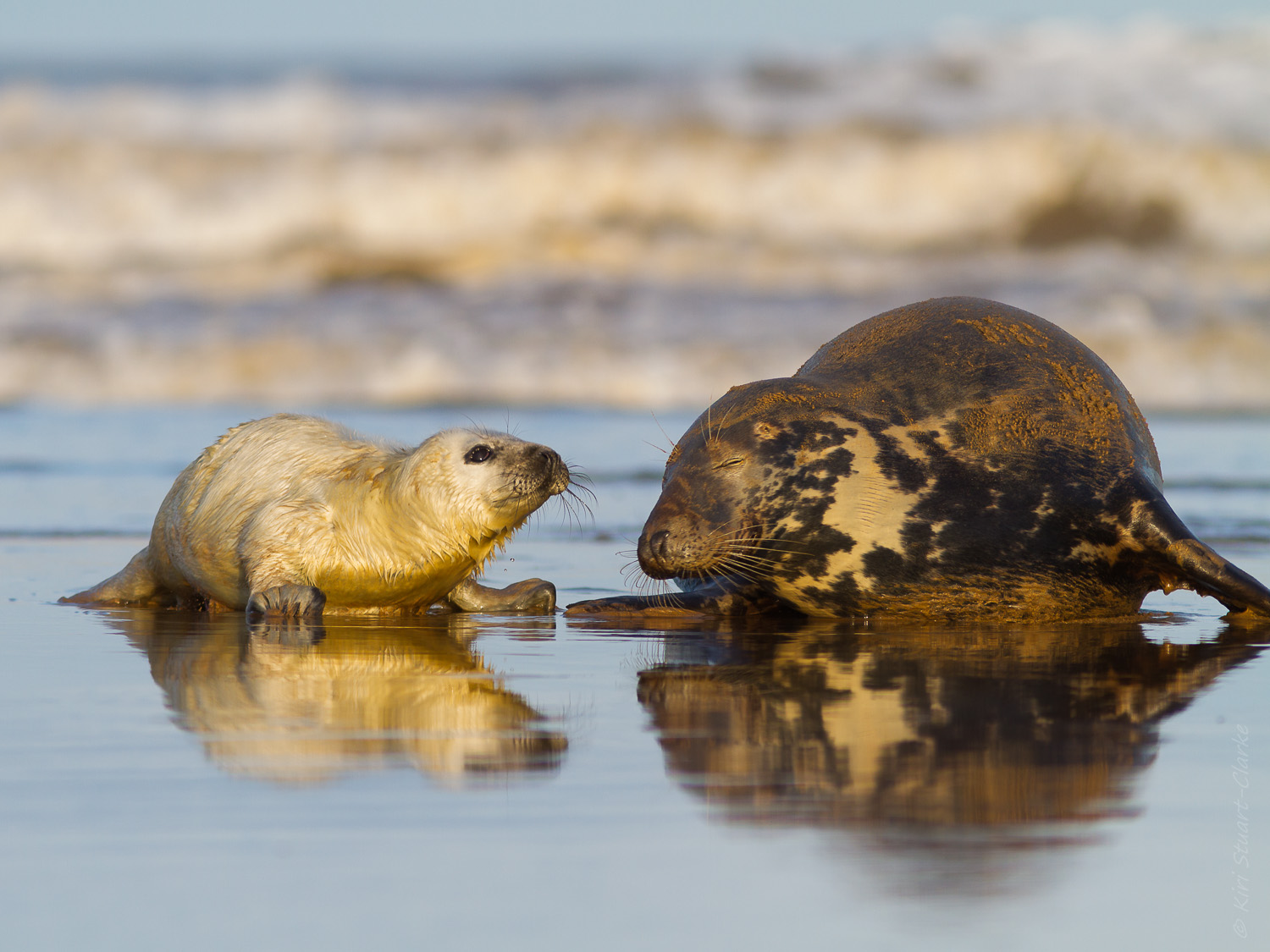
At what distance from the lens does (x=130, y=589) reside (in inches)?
249

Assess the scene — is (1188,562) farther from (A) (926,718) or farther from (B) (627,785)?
(B) (627,785)

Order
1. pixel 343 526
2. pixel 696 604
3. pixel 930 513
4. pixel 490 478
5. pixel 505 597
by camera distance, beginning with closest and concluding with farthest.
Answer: pixel 930 513, pixel 490 478, pixel 343 526, pixel 696 604, pixel 505 597

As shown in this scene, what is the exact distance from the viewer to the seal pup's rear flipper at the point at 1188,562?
5.37 metres

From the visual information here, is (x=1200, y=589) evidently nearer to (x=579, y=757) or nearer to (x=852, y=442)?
(x=852, y=442)

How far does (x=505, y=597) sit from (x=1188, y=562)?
2.52 metres

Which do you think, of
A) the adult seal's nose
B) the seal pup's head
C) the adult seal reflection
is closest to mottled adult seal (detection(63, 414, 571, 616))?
the seal pup's head

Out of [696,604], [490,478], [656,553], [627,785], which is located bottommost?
[627,785]

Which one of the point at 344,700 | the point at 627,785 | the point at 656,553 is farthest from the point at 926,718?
the point at 656,553

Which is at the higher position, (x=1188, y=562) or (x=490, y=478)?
(x=490, y=478)

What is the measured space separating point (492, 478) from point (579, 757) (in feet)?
8.63

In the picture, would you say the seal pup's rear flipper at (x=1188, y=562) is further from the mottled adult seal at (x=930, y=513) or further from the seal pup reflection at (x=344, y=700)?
the seal pup reflection at (x=344, y=700)

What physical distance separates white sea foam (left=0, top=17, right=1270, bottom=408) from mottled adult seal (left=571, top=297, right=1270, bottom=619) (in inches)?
611

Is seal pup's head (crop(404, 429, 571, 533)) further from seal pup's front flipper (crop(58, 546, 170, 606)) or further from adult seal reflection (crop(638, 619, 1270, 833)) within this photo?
seal pup's front flipper (crop(58, 546, 170, 606))

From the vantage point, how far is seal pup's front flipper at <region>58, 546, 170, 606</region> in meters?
6.23
